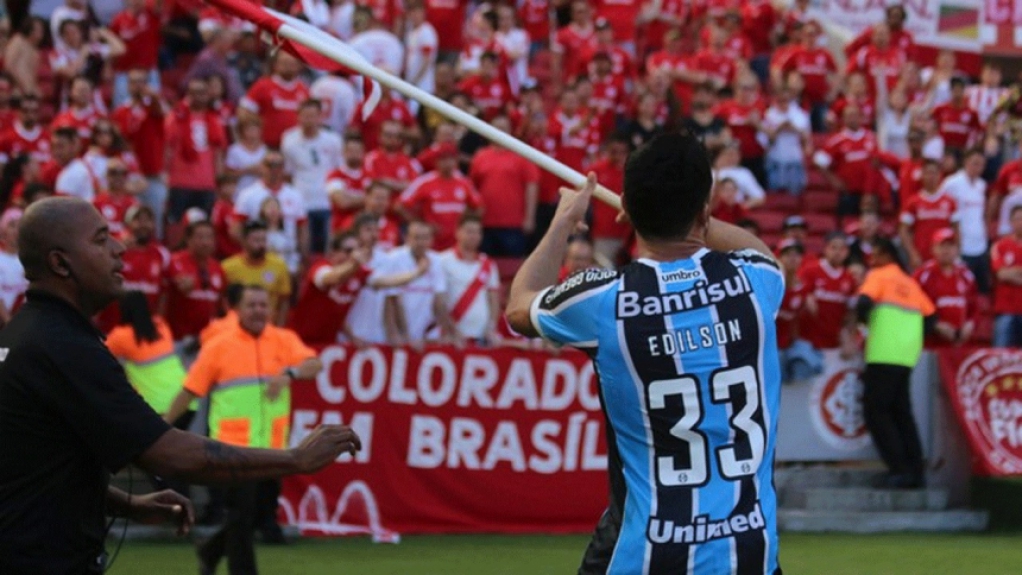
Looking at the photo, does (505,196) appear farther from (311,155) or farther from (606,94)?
(606,94)

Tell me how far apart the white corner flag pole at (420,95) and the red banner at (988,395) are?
8.27 meters

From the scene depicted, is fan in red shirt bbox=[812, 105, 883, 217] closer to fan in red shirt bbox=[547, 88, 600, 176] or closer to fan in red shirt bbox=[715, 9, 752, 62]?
fan in red shirt bbox=[715, 9, 752, 62]

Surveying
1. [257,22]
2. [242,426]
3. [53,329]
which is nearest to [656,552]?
[53,329]

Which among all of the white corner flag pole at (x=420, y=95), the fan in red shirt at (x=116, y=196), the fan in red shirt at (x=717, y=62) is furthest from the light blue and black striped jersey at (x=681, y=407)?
the fan in red shirt at (x=717, y=62)

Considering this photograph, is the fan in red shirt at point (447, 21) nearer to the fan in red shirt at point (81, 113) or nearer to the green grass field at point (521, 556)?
the fan in red shirt at point (81, 113)

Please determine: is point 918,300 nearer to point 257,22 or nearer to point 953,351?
point 953,351

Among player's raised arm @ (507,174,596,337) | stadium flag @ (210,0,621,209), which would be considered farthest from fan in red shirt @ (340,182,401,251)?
player's raised arm @ (507,174,596,337)

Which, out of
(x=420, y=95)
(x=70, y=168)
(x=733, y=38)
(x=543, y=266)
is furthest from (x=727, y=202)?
(x=543, y=266)

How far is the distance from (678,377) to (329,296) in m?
9.56

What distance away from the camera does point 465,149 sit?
61.2 feet

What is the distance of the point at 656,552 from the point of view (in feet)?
15.7

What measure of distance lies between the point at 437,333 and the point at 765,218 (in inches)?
220

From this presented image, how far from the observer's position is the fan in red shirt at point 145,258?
14078 mm

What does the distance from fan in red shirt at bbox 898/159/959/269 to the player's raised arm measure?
12.9m
